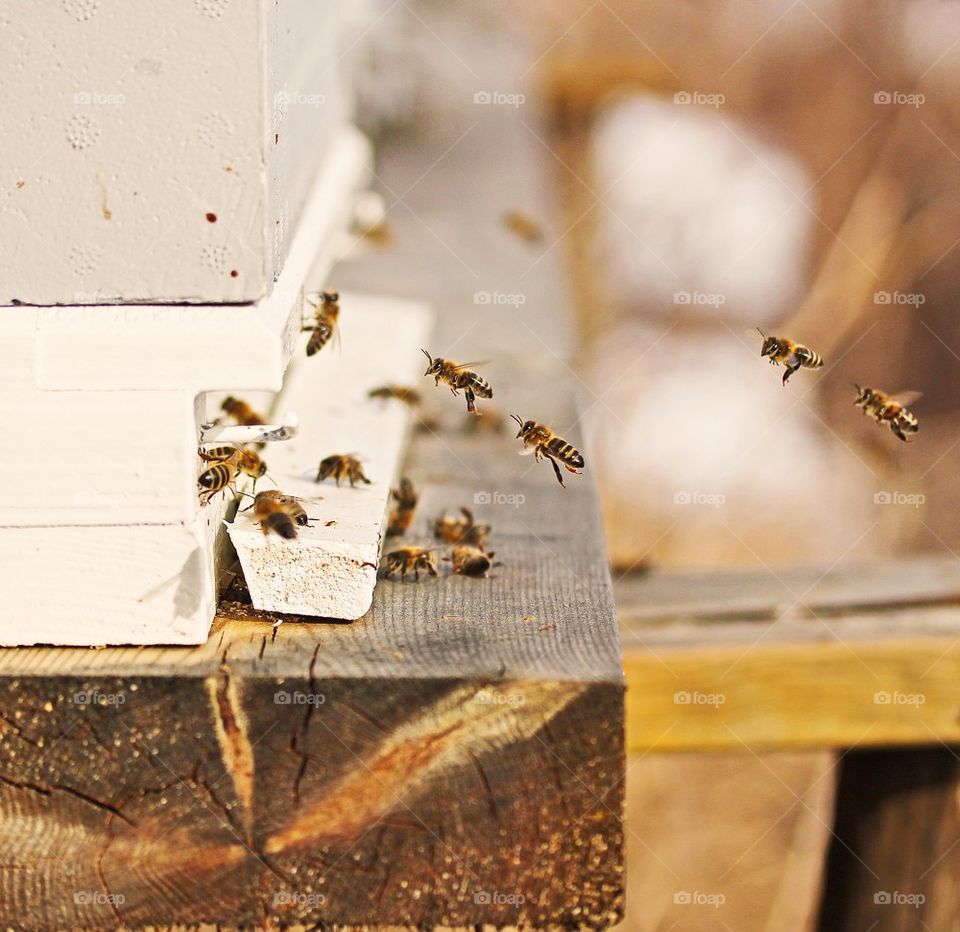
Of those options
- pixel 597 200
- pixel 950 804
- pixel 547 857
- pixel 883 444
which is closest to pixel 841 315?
pixel 883 444

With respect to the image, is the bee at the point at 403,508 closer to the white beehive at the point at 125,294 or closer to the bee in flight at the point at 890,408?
the white beehive at the point at 125,294

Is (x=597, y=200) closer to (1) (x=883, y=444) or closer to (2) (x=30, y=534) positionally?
(1) (x=883, y=444)

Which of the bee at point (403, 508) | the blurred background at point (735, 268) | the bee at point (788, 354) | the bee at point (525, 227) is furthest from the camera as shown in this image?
the blurred background at point (735, 268)

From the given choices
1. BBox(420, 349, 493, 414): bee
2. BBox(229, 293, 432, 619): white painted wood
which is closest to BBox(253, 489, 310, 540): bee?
BBox(229, 293, 432, 619): white painted wood

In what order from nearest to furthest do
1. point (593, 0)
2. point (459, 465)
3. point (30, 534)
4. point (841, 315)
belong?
point (30, 534)
point (459, 465)
point (841, 315)
point (593, 0)

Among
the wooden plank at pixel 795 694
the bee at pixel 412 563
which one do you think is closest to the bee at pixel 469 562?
the bee at pixel 412 563

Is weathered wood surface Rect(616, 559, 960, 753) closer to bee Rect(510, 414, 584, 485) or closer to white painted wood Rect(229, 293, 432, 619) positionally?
bee Rect(510, 414, 584, 485)

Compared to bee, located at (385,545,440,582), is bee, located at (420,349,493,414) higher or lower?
higher
